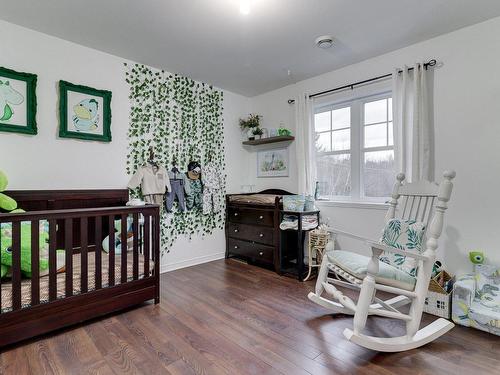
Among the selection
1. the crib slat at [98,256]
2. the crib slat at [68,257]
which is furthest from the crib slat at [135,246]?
the crib slat at [68,257]

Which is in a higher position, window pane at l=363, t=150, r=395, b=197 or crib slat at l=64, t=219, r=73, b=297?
window pane at l=363, t=150, r=395, b=197

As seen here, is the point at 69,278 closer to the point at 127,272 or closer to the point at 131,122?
the point at 127,272

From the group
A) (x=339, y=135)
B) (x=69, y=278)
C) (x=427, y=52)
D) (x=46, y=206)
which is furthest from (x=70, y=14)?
(x=427, y=52)

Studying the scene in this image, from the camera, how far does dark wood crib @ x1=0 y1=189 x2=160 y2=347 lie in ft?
5.78

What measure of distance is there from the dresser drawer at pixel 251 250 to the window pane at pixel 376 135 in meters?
1.65

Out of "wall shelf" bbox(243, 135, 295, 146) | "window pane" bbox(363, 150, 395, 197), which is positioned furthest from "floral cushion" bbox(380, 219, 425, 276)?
"wall shelf" bbox(243, 135, 295, 146)

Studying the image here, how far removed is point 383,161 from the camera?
297 cm

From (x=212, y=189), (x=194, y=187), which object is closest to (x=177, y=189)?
(x=194, y=187)

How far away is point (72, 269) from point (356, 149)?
2.95 m

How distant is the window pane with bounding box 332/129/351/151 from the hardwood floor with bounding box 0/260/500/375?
5.99ft

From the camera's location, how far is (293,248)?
3.47m

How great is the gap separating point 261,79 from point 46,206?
272 centimetres

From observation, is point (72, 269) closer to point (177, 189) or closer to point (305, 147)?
point (177, 189)

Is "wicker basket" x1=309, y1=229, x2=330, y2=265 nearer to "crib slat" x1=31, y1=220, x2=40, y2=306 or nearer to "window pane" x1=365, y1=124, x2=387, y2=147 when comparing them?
"window pane" x1=365, y1=124, x2=387, y2=147
